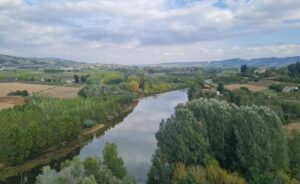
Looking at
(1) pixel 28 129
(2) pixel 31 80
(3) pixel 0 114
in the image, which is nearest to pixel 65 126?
(1) pixel 28 129

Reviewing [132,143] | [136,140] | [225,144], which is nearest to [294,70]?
[136,140]

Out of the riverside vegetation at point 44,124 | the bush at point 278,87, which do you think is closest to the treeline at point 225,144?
the riverside vegetation at point 44,124

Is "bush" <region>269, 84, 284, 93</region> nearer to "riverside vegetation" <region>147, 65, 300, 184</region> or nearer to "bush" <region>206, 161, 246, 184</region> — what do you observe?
"riverside vegetation" <region>147, 65, 300, 184</region>

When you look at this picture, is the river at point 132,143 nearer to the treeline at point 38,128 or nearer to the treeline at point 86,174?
the treeline at point 38,128

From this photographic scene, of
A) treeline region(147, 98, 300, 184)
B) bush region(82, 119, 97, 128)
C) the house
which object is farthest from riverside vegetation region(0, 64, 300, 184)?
the house

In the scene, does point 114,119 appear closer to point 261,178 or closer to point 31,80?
point 261,178
